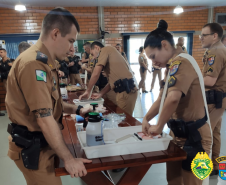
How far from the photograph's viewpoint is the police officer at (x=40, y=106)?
0.81m

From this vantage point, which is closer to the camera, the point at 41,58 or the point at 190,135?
the point at 41,58

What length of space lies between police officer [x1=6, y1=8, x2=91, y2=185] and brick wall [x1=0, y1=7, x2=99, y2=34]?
358cm

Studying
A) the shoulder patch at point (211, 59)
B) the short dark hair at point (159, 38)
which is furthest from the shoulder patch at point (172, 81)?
the shoulder patch at point (211, 59)

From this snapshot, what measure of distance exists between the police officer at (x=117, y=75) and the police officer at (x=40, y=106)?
1.23 meters

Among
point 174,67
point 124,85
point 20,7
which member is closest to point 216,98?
point 174,67

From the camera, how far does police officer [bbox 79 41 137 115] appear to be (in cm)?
226

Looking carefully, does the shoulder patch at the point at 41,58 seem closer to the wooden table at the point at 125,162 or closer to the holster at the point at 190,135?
the wooden table at the point at 125,162

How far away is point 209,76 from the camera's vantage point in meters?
1.71

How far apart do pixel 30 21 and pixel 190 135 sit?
176 inches

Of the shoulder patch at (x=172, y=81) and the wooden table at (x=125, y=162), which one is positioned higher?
the shoulder patch at (x=172, y=81)

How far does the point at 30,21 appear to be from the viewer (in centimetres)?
437

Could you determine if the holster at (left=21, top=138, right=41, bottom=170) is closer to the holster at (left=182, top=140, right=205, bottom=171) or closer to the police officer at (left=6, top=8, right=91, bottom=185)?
the police officer at (left=6, top=8, right=91, bottom=185)

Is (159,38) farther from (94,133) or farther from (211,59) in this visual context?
(211,59)

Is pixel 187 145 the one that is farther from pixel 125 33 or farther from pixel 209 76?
pixel 125 33
